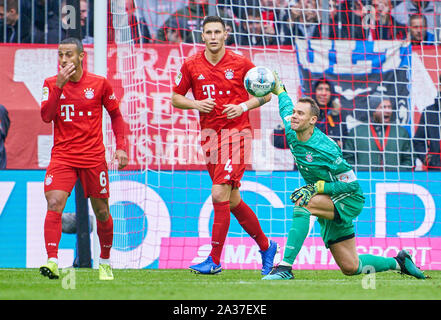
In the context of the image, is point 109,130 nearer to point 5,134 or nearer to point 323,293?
point 5,134

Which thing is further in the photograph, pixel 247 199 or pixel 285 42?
Answer: pixel 285 42

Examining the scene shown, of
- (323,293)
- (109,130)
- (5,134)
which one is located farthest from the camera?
(5,134)

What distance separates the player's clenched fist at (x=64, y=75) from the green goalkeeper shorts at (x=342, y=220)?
98.3 inches

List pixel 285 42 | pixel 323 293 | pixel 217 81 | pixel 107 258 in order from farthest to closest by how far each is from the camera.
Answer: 1. pixel 285 42
2. pixel 217 81
3. pixel 107 258
4. pixel 323 293

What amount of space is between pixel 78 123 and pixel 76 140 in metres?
0.16

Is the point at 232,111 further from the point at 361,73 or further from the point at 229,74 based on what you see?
the point at 361,73

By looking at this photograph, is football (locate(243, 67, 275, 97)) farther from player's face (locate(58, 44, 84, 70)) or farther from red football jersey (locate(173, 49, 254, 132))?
player's face (locate(58, 44, 84, 70))

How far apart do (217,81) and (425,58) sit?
4.30 metres

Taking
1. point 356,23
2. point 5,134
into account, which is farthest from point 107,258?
point 356,23

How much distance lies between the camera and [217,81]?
791cm

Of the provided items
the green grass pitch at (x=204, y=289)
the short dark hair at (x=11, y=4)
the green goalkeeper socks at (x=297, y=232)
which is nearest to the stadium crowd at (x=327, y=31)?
the short dark hair at (x=11, y=4)

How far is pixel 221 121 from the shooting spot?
7840mm

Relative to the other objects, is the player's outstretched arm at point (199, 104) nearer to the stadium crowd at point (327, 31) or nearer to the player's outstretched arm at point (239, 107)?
the player's outstretched arm at point (239, 107)

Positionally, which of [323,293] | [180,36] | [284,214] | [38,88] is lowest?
[323,293]
